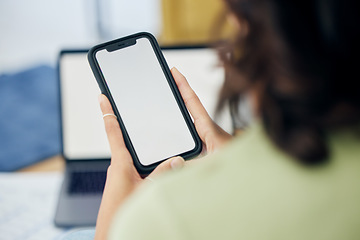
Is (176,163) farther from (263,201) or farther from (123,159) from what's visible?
(263,201)

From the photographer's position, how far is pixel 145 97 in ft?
2.11

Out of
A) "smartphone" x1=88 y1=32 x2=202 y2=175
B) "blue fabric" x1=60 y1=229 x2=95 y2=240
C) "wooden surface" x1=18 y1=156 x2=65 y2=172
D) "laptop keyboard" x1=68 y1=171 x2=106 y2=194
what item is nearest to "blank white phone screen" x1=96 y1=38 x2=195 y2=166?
"smartphone" x1=88 y1=32 x2=202 y2=175

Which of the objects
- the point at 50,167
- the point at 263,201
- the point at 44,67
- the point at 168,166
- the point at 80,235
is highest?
the point at 263,201

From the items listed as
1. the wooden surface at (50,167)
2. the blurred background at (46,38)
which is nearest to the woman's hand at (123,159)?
the wooden surface at (50,167)

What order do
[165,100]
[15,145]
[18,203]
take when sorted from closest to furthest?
[165,100] < [18,203] < [15,145]

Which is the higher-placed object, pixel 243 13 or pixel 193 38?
pixel 243 13

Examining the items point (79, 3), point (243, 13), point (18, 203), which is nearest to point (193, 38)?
point (79, 3)

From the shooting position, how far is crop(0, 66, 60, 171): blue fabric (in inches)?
63.8

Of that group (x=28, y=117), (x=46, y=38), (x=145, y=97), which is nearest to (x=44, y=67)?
Answer: (x=46, y=38)

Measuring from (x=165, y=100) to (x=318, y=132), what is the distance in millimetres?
360

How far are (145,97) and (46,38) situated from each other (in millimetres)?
2168

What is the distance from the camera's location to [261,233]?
0.94 feet

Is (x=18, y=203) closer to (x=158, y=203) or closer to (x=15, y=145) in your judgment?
(x=158, y=203)

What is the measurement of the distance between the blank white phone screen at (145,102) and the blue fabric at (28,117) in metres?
0.99
